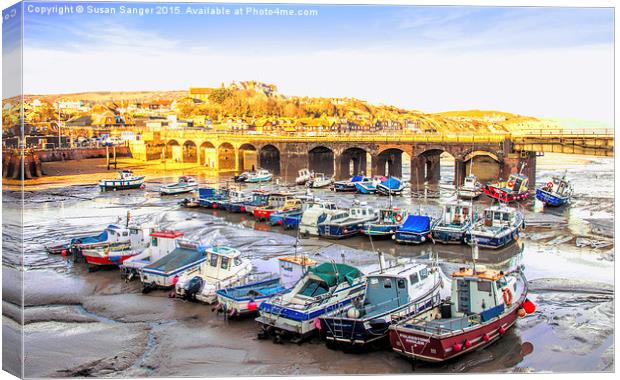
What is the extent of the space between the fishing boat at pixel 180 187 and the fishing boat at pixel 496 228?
11.3m

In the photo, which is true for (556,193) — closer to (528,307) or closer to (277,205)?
(277,205)

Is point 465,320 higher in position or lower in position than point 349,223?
lower

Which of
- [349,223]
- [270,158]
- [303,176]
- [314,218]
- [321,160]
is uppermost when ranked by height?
[270,158]

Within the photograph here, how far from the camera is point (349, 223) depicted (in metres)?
19.6

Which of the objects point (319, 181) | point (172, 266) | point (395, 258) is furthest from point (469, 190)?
point (172, 266)

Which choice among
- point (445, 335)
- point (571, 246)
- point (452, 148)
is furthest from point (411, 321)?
point (452, 148)

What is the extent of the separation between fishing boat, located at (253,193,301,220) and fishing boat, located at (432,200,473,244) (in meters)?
5.22

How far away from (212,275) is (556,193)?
44.9ft

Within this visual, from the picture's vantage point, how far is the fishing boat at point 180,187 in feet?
84.6

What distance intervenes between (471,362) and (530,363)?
91 cm

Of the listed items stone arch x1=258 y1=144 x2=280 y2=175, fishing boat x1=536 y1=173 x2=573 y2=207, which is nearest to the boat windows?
fishing boat x1=536 y1=173 x2=573 y2=207

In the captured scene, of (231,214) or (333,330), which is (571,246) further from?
(231,214)

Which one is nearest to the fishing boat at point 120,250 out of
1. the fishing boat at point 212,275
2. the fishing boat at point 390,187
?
the fishing boat at point 212,275

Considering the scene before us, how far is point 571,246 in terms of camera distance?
1712cm
